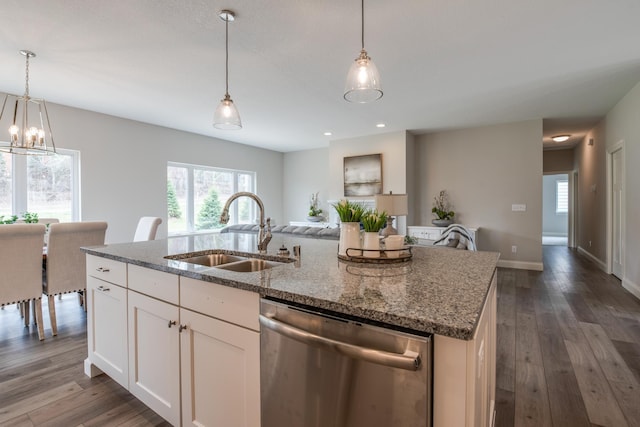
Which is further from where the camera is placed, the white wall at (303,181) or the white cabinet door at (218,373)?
the white wall at (303,181)

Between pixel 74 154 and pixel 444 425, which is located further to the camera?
pixel 74 154

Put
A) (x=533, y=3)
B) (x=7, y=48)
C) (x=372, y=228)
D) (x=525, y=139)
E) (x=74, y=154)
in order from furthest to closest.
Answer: (x=525, y=139) → (x=74, y=154) → (x=7, y=48) → (x=533, y=3) → (x=372, y=228)

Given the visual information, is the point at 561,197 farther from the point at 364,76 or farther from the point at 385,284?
the point at 385,284

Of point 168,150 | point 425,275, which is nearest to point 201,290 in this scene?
point 425,275

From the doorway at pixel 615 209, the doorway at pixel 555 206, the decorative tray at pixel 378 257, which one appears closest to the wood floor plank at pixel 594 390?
the decorative tray at pixel 378 257

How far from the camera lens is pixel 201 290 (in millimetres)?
1358

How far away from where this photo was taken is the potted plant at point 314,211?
731cm

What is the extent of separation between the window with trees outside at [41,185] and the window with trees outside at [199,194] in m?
1.47

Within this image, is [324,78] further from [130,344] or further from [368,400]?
[368,400]

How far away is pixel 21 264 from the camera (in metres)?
2.58

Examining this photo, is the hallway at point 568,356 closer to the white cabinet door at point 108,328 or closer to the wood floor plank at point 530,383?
the wood floor plank at point 530,383

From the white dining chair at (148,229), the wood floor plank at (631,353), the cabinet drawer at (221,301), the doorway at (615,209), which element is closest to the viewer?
the cabinet drawer at (221,301)

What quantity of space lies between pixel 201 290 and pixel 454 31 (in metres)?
2.69

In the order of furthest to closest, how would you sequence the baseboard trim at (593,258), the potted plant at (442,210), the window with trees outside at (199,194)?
the window with trees outside at (199,194), the potted plant at (442,210), the baseboard trim at (593,258)
